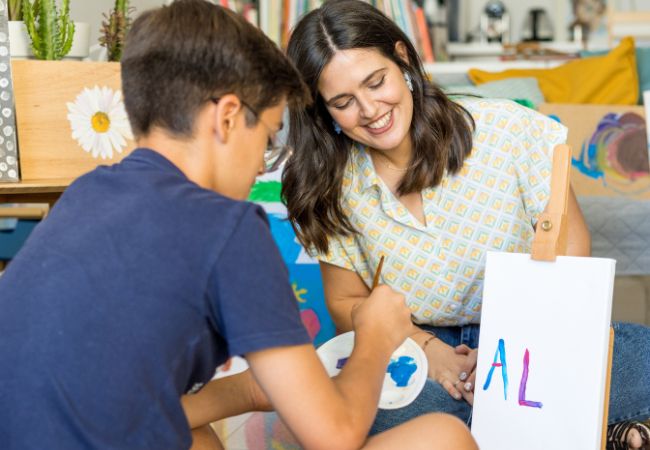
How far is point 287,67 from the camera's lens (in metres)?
1.04

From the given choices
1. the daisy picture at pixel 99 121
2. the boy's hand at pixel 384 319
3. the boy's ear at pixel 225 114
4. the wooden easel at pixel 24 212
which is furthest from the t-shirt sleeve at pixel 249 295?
the wooden easel at pixel 24 212

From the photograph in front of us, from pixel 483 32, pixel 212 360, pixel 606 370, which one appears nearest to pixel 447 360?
pixel 606 370

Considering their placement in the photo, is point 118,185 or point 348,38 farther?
point 348,38

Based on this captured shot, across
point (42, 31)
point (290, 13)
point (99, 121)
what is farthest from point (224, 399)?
point (290, 13)

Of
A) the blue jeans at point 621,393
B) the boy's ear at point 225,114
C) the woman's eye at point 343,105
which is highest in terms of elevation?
the boy's ear at point 225,114

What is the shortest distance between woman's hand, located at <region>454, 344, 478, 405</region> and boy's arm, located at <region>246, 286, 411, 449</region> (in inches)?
18.6

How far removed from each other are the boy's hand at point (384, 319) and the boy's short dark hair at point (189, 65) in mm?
293

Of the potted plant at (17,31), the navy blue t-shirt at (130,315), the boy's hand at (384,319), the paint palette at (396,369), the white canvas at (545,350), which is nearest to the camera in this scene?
the navy blue t-shirt at (130,315)

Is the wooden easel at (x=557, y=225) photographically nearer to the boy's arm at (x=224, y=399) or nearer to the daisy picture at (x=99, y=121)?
the boy's arm at (x=224, y=399)

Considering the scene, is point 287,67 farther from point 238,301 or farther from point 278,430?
point 278,430

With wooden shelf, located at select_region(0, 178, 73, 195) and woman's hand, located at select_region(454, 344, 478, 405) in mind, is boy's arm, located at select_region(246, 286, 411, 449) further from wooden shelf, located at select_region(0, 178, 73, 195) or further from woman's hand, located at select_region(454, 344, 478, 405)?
wooden shelf, located at select_region(0, 178, 73, 195)

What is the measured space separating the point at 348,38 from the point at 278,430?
3.05ft

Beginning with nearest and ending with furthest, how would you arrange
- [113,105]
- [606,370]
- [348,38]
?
1. [606,370]
2. [348,38]
3. [113,105]

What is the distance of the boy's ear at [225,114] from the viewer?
970mm
